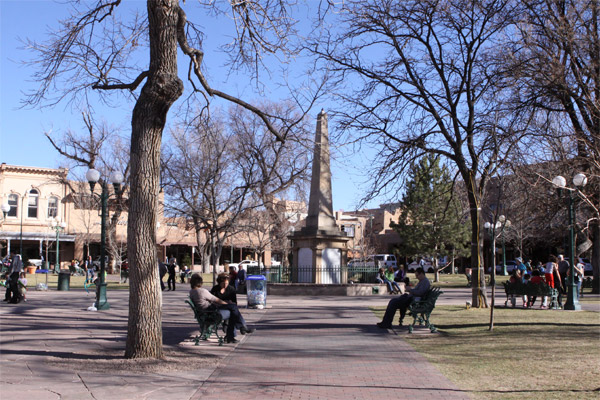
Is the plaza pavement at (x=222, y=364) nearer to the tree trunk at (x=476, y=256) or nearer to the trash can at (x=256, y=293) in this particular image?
the trash can at (x=256, y=293)

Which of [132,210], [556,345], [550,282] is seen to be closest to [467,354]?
[556,345]

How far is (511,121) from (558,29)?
275 centimetres

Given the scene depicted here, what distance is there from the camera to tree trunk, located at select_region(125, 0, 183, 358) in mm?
9047

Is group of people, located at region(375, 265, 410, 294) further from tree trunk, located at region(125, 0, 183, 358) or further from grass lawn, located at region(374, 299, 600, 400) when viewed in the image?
tree trunk, located at region(125, 0, 183, 358)

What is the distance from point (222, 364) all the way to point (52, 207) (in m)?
55.8

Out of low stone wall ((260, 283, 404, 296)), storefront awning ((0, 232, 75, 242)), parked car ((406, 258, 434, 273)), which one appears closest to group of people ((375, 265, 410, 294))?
low stone wall ((260, 283, 404, 296))

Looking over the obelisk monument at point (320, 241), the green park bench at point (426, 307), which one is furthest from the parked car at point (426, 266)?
the green park bench at point (426, 307)

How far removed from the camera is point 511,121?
18.0 metres

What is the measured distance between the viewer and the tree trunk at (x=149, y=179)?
905 centimetres

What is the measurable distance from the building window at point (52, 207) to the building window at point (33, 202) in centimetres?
116

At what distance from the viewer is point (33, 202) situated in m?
59.4

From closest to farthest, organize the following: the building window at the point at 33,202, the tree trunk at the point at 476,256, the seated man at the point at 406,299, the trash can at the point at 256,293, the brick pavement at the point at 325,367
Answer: the brick pavement at the point at 325,367 → the seated man at the point at 406,299 → the tree trunk at the point at 476,256 → the trash can at the point at 256,293 → the building window at the point at 33,202

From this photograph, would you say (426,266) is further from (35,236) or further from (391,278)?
(35,236)

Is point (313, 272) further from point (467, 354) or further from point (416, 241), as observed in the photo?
point (416, 241)
